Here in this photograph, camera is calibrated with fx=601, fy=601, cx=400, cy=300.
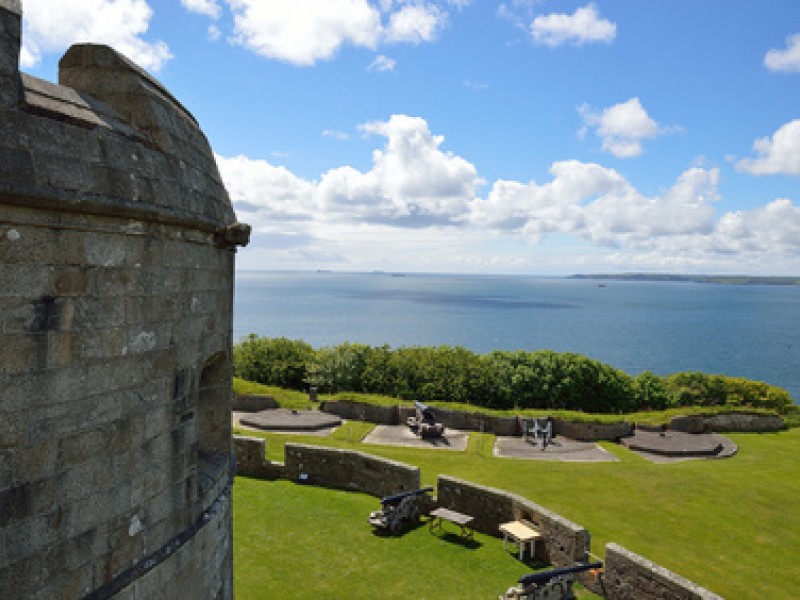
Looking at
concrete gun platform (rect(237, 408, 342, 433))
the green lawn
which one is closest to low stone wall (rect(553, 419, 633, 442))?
the green lawn

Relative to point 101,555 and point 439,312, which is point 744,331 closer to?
point 439,312

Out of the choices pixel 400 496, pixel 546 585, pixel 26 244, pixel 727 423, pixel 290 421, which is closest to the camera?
pixel 26 244

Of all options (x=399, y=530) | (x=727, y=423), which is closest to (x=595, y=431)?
(x=727, y=423)

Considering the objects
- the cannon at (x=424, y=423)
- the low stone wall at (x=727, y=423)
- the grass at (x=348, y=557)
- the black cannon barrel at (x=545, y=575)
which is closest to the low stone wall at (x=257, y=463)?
the grass at (x=348, y=557)

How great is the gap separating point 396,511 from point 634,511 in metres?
6.16

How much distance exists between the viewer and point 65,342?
4.61 m

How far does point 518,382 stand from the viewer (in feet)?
93.6

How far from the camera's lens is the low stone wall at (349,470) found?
15727 millimetres

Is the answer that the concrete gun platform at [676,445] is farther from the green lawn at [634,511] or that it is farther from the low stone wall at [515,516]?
the low stone wall at [515,516]

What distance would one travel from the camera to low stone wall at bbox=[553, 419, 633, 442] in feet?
76.0

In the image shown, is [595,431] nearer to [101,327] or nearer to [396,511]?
[396,511]

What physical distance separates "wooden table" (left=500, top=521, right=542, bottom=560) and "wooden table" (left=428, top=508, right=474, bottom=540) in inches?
35.7

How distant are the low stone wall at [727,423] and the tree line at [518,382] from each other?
124 inches

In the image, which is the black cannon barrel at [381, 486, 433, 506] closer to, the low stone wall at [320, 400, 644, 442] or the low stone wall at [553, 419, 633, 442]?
the low stone wall at [320, 400, 644, 442]
